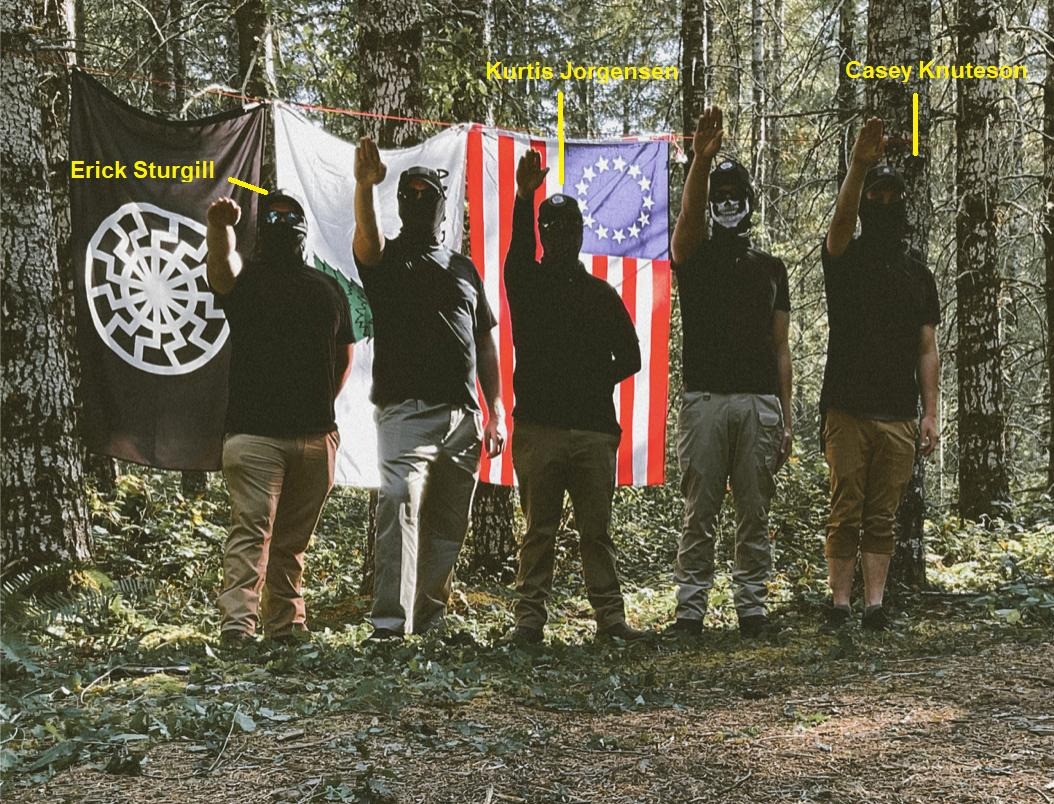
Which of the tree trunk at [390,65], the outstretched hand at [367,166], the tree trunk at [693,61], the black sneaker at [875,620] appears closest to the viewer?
the outstretched hand at [367,166]

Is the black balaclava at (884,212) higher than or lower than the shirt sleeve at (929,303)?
higher

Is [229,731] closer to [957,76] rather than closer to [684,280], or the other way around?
[684,280]

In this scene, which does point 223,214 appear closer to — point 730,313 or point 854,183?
point 730,313

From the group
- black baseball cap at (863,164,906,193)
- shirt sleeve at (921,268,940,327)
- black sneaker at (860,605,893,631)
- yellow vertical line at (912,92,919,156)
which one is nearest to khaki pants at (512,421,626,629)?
black sneaker at (860,605,893,631)

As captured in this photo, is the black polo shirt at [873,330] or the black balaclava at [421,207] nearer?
the black balaclava at [421,207]

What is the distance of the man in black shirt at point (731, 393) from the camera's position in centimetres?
571

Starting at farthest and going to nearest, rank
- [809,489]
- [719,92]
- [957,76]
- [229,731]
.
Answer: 1. [719,92]
2. [809,489]
3. [957,76]
4. [229,731]

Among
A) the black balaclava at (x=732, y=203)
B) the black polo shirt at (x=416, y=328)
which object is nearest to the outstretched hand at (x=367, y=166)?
the black polo shirt at (x=416, y=328)

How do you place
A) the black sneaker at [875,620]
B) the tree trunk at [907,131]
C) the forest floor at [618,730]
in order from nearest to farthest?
the forest floor at [618,730], the black sneaker at [875,620], the tree trunk at [907,131]

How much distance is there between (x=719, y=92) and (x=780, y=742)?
53.1 ft

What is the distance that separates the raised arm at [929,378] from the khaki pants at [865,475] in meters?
0.08

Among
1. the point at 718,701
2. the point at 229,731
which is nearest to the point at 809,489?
the point at 718,701

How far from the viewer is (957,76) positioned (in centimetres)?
1068

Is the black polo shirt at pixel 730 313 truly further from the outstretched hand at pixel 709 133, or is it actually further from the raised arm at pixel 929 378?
the raised arm at pixel 929 378
